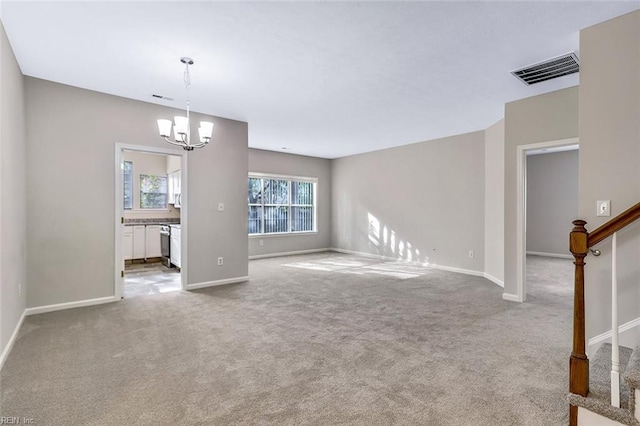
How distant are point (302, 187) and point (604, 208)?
7.05m

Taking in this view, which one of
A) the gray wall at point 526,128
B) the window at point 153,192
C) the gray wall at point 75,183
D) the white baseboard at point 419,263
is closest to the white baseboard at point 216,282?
the gray wall at point 75,183

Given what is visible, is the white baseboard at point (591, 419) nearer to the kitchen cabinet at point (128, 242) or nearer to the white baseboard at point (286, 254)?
the white baseboard at point (286, 254)

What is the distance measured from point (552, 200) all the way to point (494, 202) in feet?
13.9

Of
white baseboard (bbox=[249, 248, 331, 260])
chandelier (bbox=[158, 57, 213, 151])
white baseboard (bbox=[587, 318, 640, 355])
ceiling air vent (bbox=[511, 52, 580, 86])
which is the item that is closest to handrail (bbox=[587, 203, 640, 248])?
white baseboard (bbox=[587, 318, 640, 355])

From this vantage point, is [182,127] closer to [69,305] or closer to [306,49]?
[306,49]

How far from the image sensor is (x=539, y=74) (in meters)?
3.43

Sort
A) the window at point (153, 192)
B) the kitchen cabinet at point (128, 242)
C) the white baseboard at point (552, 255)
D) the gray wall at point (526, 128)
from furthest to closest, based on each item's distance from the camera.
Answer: the white baseboard at point (552, 255) → the window at point (153, 192) → the kitchen cabinet at point (128, 242) → the gray wall at point (526, 128)

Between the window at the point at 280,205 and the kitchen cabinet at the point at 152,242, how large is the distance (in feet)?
6.83

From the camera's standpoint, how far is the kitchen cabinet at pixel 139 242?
696 cm

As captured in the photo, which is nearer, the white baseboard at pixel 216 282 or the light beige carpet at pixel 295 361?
the light beige carpet at pixel 295 361

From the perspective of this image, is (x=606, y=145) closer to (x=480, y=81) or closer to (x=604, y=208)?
(x=604, y=208)

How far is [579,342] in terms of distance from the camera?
179 cm

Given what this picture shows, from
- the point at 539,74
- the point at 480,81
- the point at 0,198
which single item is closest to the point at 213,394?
the point at 0,198

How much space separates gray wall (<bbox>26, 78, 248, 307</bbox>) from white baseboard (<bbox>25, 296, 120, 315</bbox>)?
5 cm
